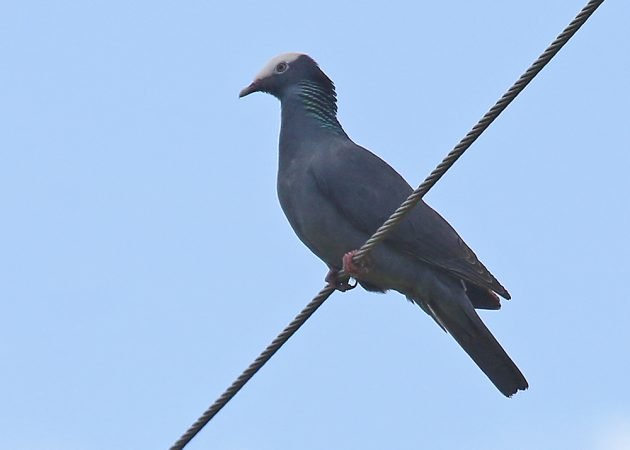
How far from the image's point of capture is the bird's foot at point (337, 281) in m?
7.17

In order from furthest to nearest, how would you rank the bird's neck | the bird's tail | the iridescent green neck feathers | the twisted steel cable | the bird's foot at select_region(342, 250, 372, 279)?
1. the iridescent green neck feathers
2. the bird's neck
3. the bird's tail
4. the bird's foot at select_region(342, 250, 372, 279)
5. the twisted steel cable

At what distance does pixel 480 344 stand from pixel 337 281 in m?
0.79

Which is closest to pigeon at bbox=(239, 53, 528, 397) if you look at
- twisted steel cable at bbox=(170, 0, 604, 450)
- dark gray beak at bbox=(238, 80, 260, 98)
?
dark gray beak at bbox=(238, 80, 260, 98)

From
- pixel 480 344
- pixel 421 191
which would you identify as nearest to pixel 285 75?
pixel 480 344

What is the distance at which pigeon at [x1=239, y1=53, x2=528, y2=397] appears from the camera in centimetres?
730

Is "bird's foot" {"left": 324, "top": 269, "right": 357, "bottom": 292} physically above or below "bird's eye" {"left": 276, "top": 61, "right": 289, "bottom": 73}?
below

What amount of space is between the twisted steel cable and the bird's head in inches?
103

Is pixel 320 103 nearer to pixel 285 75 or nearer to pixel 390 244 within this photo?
pixel 285 75

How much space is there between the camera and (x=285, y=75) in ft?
26.8

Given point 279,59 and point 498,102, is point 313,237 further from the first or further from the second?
point 498,102

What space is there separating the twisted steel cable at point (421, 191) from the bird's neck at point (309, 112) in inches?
86.9

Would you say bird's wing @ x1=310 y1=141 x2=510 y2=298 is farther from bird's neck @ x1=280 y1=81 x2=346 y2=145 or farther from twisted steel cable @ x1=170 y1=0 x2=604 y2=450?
twisted steel cable @ x1=170 y1=0 x2=604 y2=450

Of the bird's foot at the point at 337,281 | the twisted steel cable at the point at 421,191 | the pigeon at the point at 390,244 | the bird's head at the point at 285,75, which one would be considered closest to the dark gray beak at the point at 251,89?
the bird's head at the point at 285,75

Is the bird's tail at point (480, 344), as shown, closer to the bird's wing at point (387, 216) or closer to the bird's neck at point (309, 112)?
the bird's wing at point (387, 216)
